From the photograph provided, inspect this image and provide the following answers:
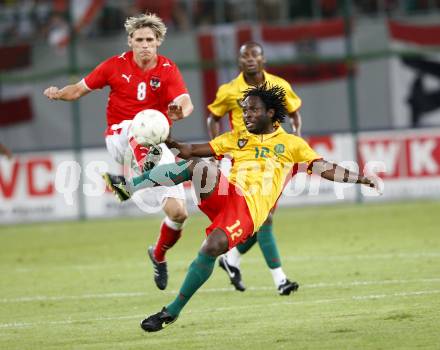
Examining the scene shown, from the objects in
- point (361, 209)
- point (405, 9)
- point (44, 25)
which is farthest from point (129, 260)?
point (405, 9)

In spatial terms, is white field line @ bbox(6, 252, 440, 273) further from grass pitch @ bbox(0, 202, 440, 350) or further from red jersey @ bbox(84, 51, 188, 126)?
red jersey @ bbox(84, 51, 188, 126)

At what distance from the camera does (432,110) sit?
21219mm

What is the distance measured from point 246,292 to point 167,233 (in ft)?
3.06

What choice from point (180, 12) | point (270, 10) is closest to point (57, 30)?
point (180, 12)

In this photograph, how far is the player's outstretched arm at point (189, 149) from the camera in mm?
8500

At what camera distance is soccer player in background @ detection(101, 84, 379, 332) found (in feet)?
26.6

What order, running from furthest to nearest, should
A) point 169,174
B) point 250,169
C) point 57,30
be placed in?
point 57,30 < point 169,174 < point 250,169

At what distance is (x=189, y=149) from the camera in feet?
28.1

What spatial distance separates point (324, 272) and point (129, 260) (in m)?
3.04

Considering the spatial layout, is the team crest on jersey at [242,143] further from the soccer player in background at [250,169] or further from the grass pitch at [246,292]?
the grass pitch at [246,292]

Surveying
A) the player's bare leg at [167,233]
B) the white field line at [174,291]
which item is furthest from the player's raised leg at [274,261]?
the player's bare leg at [167,233]

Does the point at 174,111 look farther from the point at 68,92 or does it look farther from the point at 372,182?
the point at 68,92

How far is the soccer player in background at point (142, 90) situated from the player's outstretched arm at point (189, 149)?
1.30 m

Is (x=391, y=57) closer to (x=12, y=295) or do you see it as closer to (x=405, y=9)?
(x=405, y=9)
